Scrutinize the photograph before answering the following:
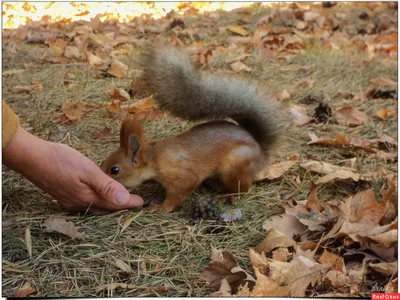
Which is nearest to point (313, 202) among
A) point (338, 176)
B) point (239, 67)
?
point (338, 176)

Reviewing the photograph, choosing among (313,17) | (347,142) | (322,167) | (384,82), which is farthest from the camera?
(313,17)

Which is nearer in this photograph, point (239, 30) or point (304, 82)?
point (304, 82)

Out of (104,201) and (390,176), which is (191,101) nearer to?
(104,201)

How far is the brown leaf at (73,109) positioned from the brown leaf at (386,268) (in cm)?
113

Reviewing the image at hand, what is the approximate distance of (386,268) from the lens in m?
0.85

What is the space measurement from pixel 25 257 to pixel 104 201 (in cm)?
23

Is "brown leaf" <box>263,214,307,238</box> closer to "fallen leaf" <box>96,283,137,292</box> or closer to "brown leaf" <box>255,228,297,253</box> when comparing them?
"brown leaf" <box>255,228,297,253</box>

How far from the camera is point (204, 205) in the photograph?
1099 millimetres

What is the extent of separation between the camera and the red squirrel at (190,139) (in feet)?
3.89

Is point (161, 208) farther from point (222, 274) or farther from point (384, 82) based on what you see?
point (384, 82)

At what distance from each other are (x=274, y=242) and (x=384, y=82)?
1.39 m

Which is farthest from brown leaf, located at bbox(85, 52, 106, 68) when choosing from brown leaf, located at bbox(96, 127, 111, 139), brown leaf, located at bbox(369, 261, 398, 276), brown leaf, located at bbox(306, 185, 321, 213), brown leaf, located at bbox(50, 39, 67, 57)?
brown leaf, located at bbox(369, 261, 398, 276)

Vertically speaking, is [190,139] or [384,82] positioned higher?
[190,139]

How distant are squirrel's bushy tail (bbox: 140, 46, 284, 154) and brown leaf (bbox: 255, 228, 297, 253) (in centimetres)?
40
